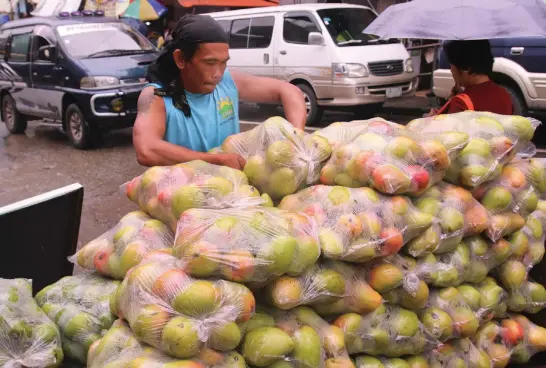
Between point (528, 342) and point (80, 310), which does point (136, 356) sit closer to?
point (80, 310)

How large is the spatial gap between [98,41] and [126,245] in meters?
9.42

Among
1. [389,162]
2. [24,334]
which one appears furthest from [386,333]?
[24,334]

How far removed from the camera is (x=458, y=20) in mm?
3953

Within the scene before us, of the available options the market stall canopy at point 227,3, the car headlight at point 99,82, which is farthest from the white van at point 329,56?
the market stall canopy at point 227,3

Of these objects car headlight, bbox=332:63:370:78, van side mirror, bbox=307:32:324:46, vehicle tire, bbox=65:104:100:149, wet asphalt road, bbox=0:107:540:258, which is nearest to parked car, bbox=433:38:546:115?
car headlight, bbox=332:63:370:78

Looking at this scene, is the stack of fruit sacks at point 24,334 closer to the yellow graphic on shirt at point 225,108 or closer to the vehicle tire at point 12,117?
the yellow graphic on shirt at point 225,108

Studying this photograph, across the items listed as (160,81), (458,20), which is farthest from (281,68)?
(160,81)

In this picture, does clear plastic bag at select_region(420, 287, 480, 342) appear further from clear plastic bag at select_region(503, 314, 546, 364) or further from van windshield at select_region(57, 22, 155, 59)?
van windshield at select_region(57, 22, 155, 59)

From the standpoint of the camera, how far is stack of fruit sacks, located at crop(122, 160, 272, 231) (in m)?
1.91

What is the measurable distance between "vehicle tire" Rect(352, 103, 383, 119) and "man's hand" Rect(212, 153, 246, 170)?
9877 mm

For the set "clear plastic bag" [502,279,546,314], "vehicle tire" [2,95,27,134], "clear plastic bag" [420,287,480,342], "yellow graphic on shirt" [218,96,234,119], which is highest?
"yellow graphic on shirt" [218,96,234,119]

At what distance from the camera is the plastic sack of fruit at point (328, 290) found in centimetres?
175

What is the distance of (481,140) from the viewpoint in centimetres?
241

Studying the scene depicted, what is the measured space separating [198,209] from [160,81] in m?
1.13
